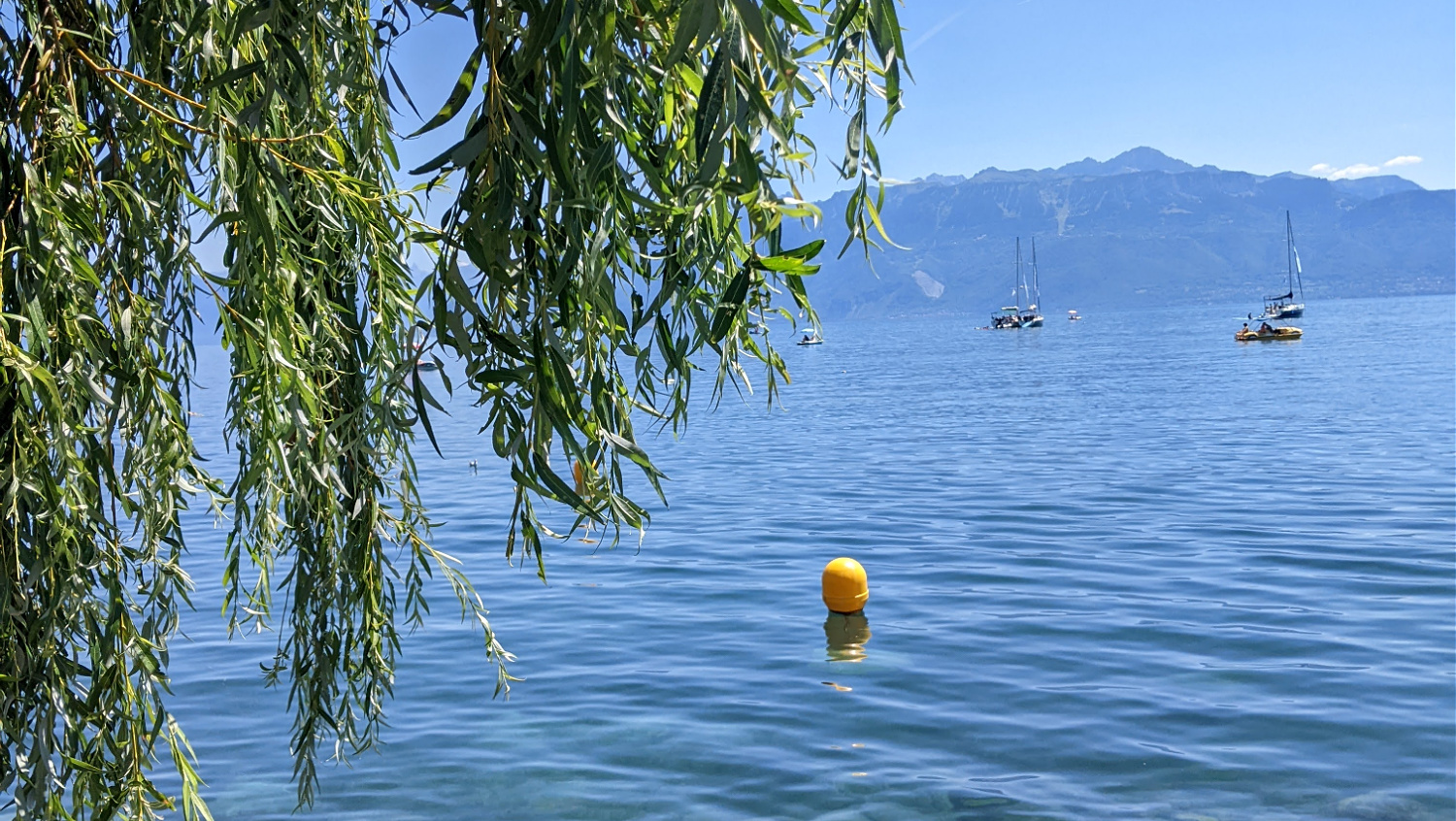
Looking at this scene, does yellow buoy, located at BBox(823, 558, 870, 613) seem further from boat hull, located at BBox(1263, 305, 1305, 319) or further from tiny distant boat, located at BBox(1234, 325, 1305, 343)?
boat hull, located at BBox(1263, 305, 1305, 319)

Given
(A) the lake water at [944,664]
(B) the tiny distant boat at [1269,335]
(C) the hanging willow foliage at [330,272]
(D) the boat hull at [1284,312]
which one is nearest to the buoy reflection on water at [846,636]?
(A) the lake water at [944,664]

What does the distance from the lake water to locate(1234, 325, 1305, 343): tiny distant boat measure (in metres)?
60.0

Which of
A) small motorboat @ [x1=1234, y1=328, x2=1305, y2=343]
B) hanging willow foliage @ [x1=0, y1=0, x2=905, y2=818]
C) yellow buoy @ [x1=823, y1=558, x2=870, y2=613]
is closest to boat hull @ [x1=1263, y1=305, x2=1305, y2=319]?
small motorboat @ [x1=1234, y1=328, x2=1305, y2=343]

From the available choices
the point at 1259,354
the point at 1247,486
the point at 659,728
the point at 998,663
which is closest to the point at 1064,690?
the point at 998,663

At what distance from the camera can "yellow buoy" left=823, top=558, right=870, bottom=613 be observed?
13484 millimetres

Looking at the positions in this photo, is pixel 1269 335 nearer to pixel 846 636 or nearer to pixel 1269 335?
pixel 1269 335

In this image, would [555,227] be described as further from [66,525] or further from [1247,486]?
[1247,486]

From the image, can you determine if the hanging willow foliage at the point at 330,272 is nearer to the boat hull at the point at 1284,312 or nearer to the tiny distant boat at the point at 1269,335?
the tiny distant boat at the point at 1269,335

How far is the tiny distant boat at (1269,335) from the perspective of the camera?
79875 mm

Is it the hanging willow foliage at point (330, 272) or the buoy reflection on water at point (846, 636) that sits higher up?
the hanging willow foliage at point (330, 272)

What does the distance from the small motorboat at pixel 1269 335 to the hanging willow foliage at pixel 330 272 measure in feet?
271

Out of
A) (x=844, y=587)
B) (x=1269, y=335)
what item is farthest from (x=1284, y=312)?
(x=844, y=587)

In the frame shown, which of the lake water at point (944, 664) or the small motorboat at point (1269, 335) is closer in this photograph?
the lake water at point (944, 664)

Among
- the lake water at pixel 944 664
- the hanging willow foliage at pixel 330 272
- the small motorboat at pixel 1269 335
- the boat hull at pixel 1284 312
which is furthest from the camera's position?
the boat hull at pixel 1284 312
